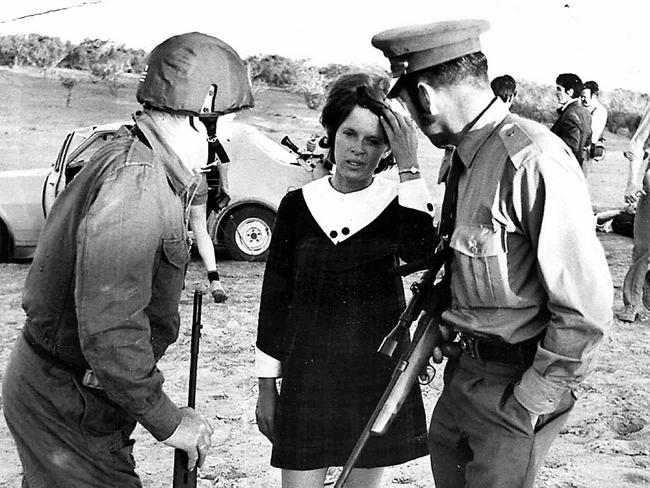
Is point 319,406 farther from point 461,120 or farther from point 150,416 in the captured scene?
point 461,120

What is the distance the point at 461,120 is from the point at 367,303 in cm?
65

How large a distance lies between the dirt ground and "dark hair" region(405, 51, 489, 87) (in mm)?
1456

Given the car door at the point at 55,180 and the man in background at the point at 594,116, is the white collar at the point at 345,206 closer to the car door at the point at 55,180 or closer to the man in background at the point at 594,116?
the car door at the point at 55,180

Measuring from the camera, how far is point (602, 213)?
10.3m

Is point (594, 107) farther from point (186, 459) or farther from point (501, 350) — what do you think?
point (186, 459)

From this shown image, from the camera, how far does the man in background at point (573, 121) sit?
800cm

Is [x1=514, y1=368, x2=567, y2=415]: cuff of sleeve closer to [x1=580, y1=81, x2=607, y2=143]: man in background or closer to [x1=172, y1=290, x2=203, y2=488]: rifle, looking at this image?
[x1=172, y1=290, x2=203, y2=488]: rifle

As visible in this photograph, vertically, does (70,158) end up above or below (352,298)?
below

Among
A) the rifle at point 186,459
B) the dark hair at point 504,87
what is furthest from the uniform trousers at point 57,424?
the dark hair at point 504,87

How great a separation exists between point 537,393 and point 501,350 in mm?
144

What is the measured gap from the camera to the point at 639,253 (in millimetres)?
6062

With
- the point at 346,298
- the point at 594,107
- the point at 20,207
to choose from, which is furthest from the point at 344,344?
the point at 594,107

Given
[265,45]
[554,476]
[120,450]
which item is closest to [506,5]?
[265,45]

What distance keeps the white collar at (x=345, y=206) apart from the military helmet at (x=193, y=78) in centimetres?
51
